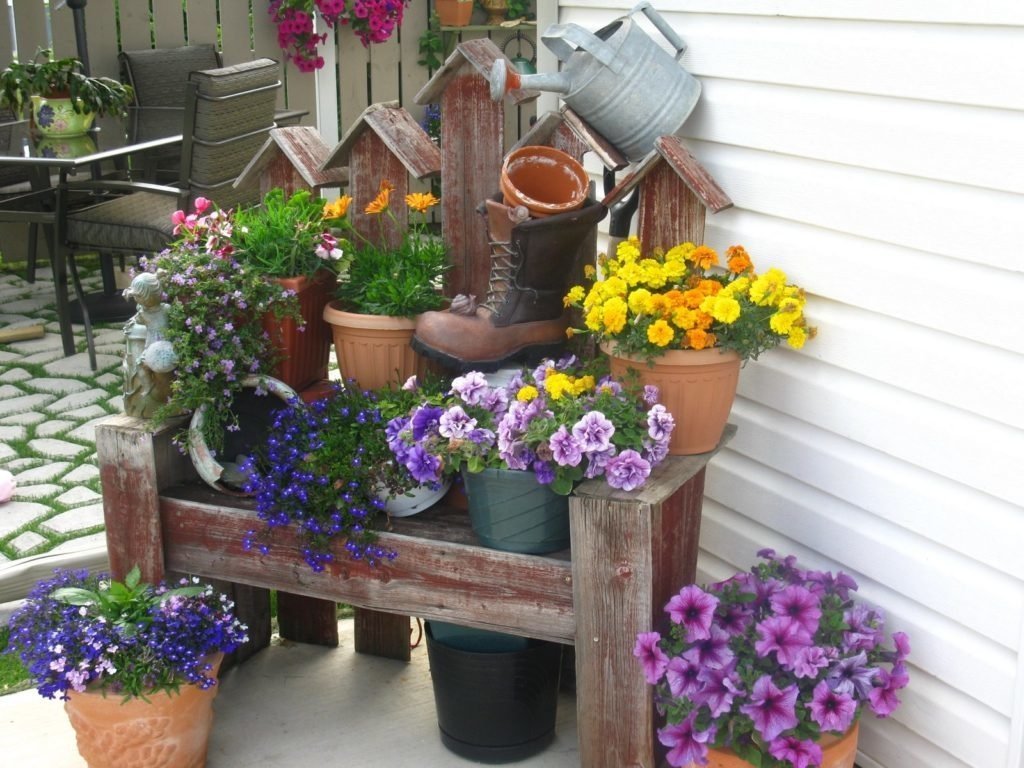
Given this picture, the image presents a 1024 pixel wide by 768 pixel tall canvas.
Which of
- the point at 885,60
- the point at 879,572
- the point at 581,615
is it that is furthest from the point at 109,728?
the point at 885,60

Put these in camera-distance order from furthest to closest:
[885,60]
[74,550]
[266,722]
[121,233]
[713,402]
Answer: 1. [121,233]
2. [74,550]
3. [266,722]
4. [713,402]
5. [885,60]

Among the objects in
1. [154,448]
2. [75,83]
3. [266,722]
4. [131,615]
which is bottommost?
[266,722]

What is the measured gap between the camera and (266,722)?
2.77 meters

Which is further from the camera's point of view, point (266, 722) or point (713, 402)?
point (266, 722)

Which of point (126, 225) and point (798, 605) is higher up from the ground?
point (126, 225)

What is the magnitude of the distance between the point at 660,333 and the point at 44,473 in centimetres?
277

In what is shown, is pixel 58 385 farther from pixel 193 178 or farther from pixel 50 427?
pixel 193 178

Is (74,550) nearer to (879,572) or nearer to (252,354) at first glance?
(252,354)

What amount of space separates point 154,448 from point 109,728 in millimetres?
552

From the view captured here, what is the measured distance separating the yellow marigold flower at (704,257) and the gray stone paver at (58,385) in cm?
335

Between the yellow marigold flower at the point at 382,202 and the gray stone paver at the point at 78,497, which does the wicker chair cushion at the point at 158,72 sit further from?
the yellow marigold flower at the point at 382,202

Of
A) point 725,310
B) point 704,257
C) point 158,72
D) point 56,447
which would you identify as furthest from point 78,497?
point 158,72

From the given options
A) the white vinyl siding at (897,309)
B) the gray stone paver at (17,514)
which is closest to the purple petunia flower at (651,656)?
the white vinyl siding at (897,309)

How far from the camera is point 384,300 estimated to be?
2.58 meters
